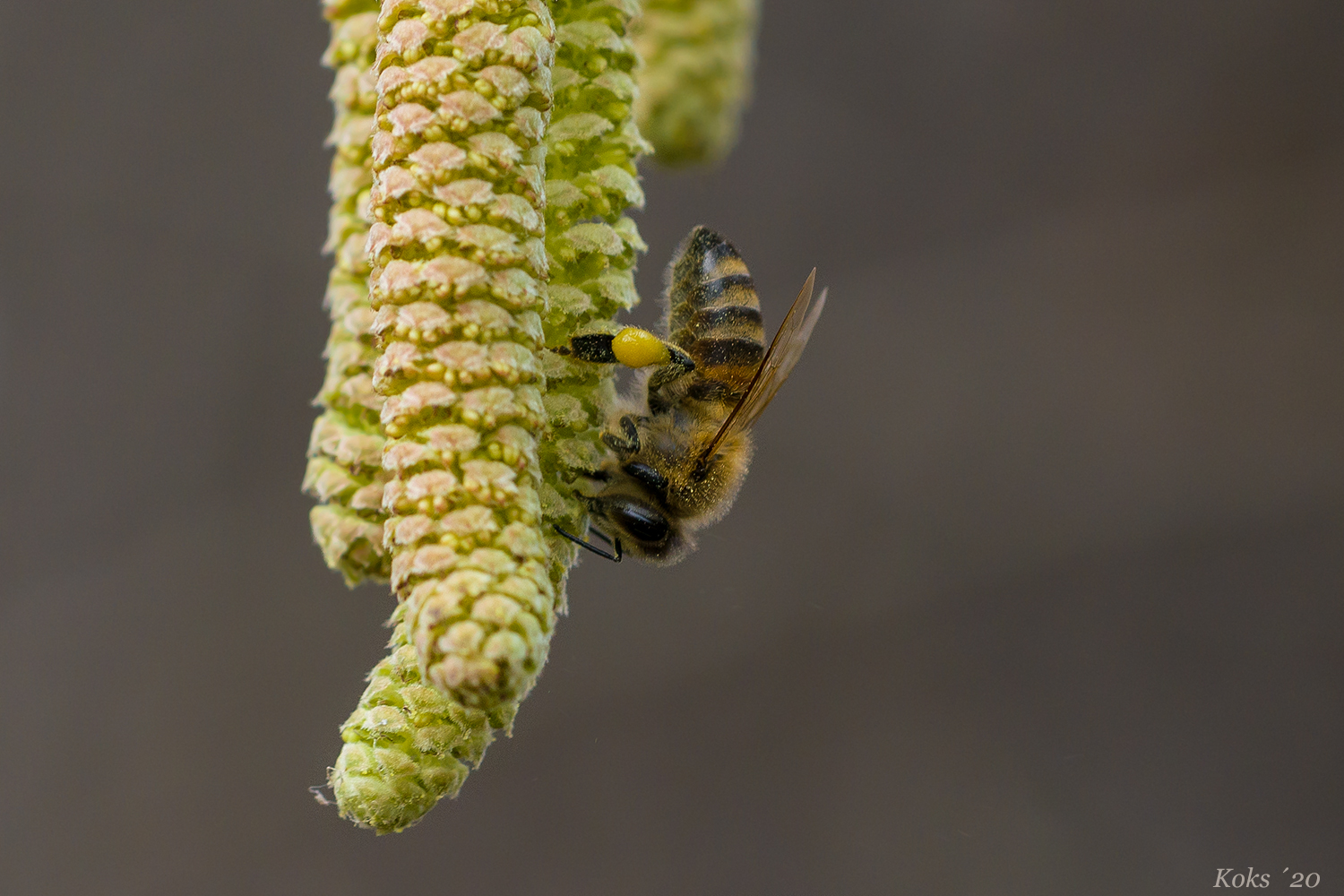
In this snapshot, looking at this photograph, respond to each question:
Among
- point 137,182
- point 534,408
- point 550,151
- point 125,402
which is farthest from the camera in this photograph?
point 125,402

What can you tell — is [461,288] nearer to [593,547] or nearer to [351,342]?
[351,342]

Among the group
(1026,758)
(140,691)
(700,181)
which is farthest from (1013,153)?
(140,691)

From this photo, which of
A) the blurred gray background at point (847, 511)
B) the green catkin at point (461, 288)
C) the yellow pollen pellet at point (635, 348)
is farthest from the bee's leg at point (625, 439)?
the blurred gray background at point (847, 511)

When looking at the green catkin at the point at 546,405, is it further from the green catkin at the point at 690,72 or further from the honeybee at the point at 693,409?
the green catkin at the point at 690,72

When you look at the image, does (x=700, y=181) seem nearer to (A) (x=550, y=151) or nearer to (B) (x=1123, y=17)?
(B) (x=1123, y=17)

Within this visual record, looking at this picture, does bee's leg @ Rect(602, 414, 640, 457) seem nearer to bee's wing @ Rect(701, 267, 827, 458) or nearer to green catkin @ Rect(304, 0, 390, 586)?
bee's wing @ Rect(701, 267, 827, 458)

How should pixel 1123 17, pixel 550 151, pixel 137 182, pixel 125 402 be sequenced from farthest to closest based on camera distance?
1. pixel 1123 17
2. pixel 125 402
3. pixel 137 182
4. pixel 550 151
